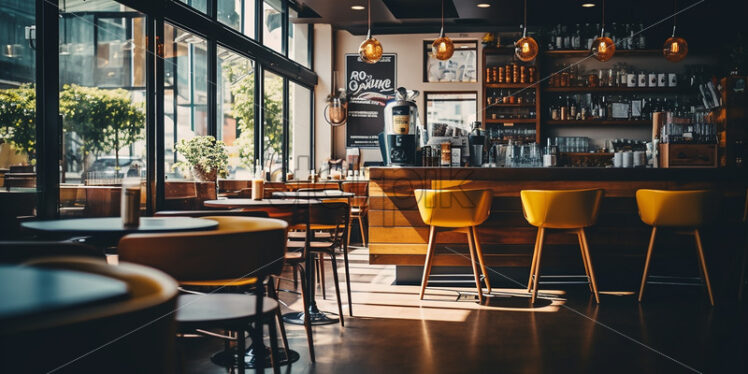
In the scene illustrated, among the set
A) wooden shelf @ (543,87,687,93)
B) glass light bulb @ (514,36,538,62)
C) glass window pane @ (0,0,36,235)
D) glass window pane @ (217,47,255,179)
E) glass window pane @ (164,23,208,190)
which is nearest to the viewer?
glass window pane @ (0,0,36,235)

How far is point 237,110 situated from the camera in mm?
7527

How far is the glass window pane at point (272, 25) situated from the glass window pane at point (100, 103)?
134 inches

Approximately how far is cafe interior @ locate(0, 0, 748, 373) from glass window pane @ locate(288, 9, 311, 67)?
0.29 m

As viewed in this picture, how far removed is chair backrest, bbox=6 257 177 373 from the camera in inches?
23.7

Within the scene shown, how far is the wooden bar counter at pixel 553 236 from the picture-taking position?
4844mm

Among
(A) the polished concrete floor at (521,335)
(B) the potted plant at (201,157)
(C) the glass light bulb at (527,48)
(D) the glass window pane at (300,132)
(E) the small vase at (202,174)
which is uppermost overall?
(C) the glass light bulb at (527,48)

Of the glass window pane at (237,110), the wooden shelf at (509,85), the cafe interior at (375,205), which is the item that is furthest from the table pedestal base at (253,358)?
the wooden shelf at (509,85)

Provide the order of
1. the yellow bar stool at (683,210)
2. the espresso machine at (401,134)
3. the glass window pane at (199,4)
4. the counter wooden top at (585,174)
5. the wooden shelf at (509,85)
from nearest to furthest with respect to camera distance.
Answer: the yellow bar stool at (683,210) → the counter wooden top at (585,174) → the espresso machine at (401,134) → the glass window pane at (199,4) → the wooden shelf at (509,85)

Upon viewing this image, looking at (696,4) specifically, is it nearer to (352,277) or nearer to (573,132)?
(573,132)

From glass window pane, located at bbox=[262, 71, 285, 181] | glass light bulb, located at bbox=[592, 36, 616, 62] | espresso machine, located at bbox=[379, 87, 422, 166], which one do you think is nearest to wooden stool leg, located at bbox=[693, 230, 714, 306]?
espresso machine, located at bbox=[379, 87, 422, 166]

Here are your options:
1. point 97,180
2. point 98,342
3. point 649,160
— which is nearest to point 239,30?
point 97,180

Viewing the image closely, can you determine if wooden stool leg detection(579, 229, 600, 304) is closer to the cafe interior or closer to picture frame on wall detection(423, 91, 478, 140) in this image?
the cafe interior

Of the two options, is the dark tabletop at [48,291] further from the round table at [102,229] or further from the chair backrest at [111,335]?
the round table at [102,229]

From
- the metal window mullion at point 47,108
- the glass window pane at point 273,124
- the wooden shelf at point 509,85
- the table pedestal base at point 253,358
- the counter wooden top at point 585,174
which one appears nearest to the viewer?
the table pedestal base at point 253,358
